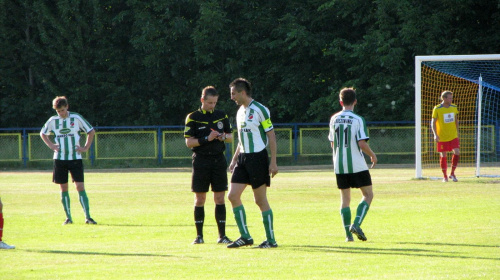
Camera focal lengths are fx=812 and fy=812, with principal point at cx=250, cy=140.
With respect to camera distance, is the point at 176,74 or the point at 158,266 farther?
the point at 176,74

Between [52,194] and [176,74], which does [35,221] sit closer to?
[52,194]

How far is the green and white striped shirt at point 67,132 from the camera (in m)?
12.6

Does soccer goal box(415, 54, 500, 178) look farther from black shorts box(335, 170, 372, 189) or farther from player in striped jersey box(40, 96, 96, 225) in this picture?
black shorts box(335, 170, 372, 189)

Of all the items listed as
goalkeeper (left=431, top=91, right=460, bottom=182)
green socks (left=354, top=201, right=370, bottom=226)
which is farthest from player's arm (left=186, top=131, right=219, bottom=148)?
goalkeeper (left=431, top=91, right=460, bottom=182)

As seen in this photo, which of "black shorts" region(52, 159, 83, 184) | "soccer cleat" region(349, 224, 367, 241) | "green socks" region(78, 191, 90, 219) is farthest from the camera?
"black shorts" region(52, 159, 83, 184)

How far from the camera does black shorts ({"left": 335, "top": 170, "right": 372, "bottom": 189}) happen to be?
9406 millimetres

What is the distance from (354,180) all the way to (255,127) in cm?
140

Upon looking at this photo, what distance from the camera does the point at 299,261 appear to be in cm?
788

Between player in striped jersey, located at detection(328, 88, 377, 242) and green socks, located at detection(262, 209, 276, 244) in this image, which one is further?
player in striped jersey, located at detection(328, 88, 377, 242)

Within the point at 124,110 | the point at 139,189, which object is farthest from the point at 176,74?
the point at 139,189

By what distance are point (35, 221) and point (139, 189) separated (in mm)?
7005

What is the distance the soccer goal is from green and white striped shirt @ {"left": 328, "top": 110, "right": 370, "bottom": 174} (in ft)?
36.1

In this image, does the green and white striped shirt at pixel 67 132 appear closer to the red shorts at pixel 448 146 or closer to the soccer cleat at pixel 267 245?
the soccer cleat at pixel 267 245

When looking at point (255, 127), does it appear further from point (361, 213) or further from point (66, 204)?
point (66, 204)
